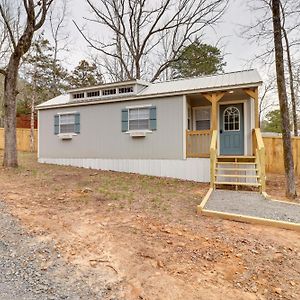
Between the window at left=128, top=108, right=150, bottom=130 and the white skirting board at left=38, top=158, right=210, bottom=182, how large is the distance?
136 cm

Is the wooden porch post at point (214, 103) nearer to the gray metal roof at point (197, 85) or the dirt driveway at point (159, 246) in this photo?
the gray metal roof at point (197, 85)

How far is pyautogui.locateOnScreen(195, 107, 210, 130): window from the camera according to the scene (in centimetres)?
1135

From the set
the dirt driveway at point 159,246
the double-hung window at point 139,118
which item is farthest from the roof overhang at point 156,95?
the dirt driveway at point 159,246

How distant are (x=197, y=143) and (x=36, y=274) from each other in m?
7.69

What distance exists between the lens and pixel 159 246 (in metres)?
3.91

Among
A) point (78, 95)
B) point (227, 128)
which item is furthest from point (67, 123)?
point (227, 128)

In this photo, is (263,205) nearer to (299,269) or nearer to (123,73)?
(299,269)

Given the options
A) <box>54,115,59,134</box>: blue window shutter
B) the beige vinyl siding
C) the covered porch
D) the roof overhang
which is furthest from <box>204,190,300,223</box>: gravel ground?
<box>54,115,59,134</box>: blue window shutter

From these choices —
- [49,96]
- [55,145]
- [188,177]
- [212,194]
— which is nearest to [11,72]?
[55,145]

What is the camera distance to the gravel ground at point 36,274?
9.50ft

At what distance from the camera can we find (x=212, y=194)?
7305 mm

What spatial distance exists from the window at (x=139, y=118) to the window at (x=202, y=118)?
225 cm

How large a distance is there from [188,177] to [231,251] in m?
6.36

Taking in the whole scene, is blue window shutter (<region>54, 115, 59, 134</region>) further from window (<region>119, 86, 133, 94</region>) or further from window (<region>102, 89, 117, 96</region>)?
window (<region>119, 86, 133, 94</region>)
